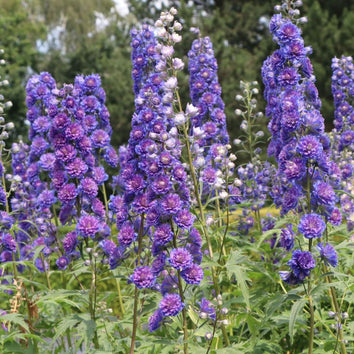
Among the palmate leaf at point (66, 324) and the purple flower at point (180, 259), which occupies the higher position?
the purple flower at point (180, 259)

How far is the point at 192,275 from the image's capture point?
316 centimetres

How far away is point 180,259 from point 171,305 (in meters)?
0.25

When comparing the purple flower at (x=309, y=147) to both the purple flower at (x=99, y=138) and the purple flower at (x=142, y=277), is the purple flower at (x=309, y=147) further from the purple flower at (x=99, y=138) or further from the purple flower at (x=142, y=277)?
the purple flower at (x=99, y=138)

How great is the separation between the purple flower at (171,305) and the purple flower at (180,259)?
17 cm

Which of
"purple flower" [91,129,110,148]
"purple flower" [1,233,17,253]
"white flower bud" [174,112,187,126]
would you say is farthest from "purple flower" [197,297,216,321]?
"purple flower" [1,233,17,253]

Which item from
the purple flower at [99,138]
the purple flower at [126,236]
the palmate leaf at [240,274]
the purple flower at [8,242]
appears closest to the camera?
the palmate leaf at [240,274]

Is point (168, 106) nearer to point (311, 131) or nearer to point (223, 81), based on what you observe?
point (311, 131)

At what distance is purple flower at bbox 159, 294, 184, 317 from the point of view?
3096 millimetres

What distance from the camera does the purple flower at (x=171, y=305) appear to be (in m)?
3.10

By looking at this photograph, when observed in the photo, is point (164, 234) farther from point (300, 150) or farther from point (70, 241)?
point (70, 241)

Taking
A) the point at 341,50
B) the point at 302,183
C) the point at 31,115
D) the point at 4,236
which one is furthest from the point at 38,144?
the point at 341,50

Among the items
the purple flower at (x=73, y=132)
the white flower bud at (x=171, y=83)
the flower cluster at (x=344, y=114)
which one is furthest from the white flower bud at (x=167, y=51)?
the flower cluster at (x=344, y=114)

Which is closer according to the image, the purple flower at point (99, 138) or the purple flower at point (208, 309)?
the purple flower at point (208, 309)

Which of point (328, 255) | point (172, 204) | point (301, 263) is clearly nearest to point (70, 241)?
point (172, 204)
